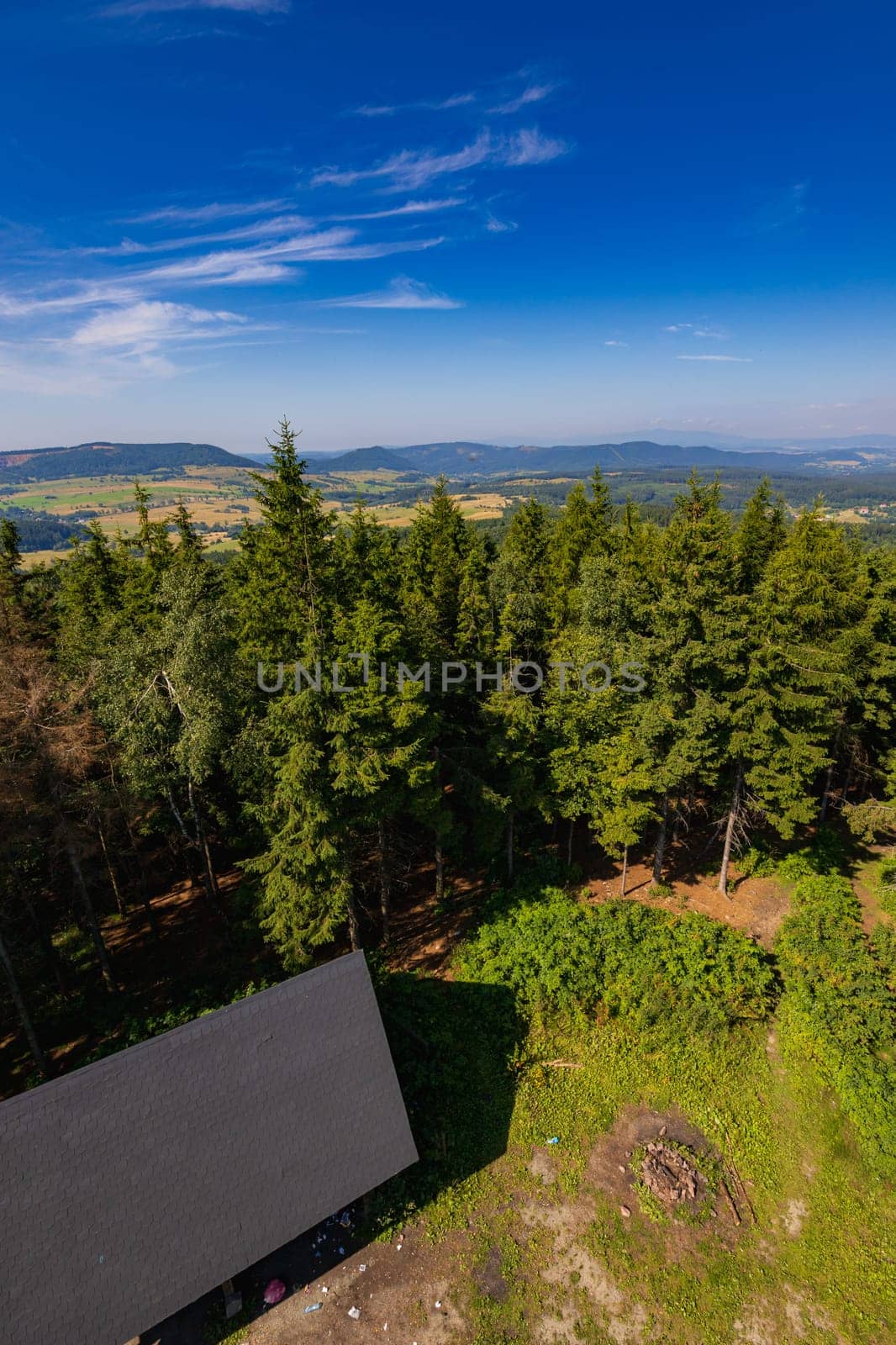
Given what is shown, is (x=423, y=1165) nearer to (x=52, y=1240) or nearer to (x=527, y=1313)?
(x=527, y=1313)

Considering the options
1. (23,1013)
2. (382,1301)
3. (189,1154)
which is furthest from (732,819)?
(23,1013)

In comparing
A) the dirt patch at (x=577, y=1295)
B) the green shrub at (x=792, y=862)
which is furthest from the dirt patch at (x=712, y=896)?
the dirt patch at (x=577, y=1295)

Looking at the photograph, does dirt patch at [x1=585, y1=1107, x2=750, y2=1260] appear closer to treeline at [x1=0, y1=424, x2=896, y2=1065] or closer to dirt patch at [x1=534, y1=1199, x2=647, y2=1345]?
dirt patch at [x1=534, y1=1199, x2=647, y2=1345]

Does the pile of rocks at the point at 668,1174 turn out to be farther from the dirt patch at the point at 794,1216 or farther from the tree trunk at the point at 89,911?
the tree trunk at the point at 89,911

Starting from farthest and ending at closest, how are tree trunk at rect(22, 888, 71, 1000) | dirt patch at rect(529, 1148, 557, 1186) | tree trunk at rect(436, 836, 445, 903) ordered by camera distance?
tree trunk at rect(436, 836, 445, 903) → tree trunk at rect(22, 888, 71, 1000) → dirt patch at rect(529, 1148, 557, 1186)

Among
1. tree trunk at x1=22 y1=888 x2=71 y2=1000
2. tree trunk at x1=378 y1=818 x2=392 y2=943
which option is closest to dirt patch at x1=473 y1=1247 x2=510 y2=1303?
tree trunk at x1=378 y1=818 x2=392 y2=943
